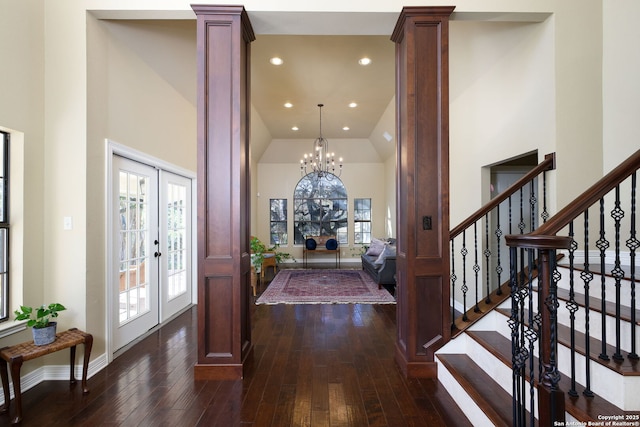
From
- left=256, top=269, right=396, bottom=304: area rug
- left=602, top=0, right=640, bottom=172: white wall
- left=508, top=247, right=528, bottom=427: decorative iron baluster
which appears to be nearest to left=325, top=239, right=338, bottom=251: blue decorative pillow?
left=256, top=269, right=396, bottom=304: area rug

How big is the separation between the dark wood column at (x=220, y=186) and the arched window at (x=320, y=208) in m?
7.14

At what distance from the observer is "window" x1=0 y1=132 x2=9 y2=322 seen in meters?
2.37

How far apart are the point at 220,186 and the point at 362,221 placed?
752cm

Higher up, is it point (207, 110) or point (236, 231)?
point (207, 110)

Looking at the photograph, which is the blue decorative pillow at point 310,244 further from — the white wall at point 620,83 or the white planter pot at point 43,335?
the white wall at point 620,83

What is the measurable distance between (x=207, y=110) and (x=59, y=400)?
2469 mm

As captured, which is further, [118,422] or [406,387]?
[406,387]

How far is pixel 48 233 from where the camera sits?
263 centimetres

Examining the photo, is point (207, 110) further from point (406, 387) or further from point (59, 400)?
point (406, 387)

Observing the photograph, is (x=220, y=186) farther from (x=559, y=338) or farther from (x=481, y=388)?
(x=559, y=338)

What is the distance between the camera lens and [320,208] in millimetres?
9836

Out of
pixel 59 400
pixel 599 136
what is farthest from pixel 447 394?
pixel 59 400

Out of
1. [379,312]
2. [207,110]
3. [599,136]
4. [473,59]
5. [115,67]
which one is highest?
[473,59]

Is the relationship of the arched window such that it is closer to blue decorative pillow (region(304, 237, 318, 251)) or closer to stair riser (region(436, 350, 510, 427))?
blue decorative pillow (region(304, 237, 318, 251))
